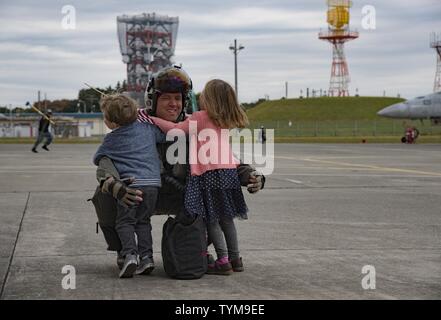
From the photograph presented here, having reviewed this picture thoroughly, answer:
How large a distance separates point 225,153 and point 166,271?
99 cm

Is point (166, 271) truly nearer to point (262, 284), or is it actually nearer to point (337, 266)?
point (262, 284)

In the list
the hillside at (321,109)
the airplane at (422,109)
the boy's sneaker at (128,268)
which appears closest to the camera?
the boy's sneaker at (128,268)

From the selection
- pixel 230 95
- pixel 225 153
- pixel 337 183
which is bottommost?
pixel 337 183

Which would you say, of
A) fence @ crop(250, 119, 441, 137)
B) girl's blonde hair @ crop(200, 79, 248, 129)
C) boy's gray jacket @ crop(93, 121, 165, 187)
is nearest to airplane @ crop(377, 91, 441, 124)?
fence @ crop(250, 119, 441, 137)

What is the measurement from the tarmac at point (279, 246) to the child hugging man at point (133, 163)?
0.24 meters

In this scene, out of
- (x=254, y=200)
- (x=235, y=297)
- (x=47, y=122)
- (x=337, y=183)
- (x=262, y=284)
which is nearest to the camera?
(x=235, y=297)

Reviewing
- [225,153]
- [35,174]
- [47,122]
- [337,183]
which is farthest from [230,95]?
[47,122]

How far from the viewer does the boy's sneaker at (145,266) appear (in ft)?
20.6

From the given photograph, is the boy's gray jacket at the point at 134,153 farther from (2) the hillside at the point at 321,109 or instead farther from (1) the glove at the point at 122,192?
(2) the hillside at the point at 321,109

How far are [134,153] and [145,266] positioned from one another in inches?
33.3

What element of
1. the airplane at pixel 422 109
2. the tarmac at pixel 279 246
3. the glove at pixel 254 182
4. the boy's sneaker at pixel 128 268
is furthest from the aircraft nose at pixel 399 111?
the boy's sneaker at pixel 128 268

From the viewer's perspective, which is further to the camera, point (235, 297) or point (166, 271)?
point (166, 271)

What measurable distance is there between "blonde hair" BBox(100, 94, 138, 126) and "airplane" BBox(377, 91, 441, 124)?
40097 mm

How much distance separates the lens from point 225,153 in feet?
21.2
